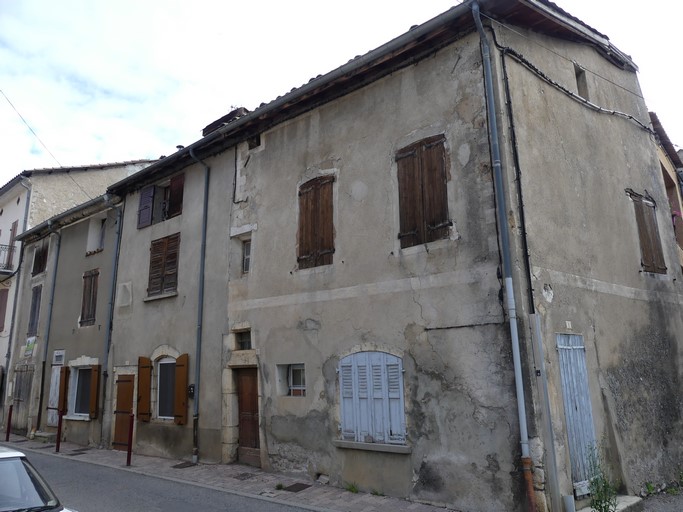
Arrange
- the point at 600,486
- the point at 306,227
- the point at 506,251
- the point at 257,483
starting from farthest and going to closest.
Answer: the point at 306,227 < the point at 257,483 < the point at 506,251 < the point at 600,486

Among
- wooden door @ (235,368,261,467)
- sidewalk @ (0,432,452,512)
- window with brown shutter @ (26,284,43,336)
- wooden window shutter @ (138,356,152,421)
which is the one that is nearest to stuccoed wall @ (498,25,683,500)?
sidewalk @ (0,432,452,512)

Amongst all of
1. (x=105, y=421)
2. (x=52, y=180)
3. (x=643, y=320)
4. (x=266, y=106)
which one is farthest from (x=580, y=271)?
(x=52, y=180)

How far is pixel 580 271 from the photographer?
24.9ft

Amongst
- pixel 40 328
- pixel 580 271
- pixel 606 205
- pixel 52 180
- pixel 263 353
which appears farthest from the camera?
pixel 52 180

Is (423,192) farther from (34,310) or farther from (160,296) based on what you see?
(34,310)

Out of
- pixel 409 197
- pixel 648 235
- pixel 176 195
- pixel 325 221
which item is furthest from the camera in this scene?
pixel 176 195

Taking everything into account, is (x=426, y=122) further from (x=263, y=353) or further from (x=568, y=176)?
(x=263, y=353)

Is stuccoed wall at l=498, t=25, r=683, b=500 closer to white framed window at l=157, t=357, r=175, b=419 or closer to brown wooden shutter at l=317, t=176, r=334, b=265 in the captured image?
brown wooden shutter at l=317, t=176, r=334, b=265

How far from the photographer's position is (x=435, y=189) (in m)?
7.53

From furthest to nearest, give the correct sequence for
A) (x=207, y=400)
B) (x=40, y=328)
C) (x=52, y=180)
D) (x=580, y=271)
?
1. (x=52, y=180)
2. (x=40, y=328)
3. (x=207, y=400)
4. (x=580, y=271)

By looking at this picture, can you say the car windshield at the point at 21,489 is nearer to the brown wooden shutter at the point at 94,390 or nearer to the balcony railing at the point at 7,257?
the brown wooden shutter at the point at 94,390

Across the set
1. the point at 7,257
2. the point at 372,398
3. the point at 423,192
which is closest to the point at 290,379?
the point at 372,398

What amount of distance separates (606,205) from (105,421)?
464 inches

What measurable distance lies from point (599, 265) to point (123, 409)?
10449 mm
